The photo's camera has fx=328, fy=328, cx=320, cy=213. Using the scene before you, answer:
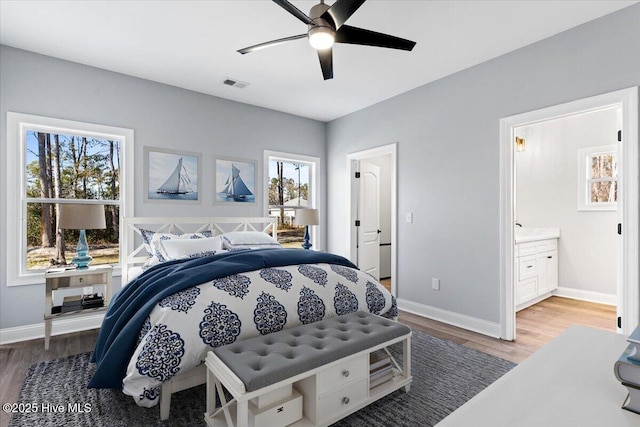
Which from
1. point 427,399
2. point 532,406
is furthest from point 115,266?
point 532,406

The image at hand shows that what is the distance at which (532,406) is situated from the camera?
69 cm

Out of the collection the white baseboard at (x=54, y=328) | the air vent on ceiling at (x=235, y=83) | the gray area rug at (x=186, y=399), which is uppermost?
the air vent on ceiling at (x=235, y=83)

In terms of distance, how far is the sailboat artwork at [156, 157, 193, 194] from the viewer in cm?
397

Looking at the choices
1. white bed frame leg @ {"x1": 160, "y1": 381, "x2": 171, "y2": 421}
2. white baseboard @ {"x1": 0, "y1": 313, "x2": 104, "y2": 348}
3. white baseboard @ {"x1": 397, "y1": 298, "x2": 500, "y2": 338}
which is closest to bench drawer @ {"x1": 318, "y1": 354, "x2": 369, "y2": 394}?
white bed frame leg @ {"x1": 160, "y1": 381, "x2": 171, "y2": 421}

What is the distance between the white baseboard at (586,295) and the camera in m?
4.31

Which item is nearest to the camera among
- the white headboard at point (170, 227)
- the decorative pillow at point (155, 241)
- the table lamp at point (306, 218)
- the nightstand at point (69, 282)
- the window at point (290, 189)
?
the nightstand at point (69, 282)

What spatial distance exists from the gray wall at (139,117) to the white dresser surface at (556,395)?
3.92 meters

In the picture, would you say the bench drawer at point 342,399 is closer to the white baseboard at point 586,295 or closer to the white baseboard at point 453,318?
the white baseboard at point 453,318

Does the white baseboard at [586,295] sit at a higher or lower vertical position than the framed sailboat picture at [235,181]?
lower

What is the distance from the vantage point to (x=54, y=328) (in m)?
3.29

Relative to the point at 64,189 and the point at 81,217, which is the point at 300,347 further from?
the point at 64,189

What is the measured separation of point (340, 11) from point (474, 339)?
305cm

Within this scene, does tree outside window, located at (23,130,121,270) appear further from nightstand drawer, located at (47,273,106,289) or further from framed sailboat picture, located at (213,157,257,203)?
framed sailboat picture, located at (213,157,257,203)

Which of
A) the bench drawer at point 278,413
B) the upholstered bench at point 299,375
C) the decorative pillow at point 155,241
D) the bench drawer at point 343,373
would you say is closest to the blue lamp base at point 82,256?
the decorative pillow at point 155,241
